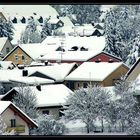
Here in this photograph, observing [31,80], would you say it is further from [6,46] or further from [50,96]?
[6,46]

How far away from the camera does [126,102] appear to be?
190 inches

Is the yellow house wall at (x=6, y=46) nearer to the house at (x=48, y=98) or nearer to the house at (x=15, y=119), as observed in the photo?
the house at (x=48, y=98)

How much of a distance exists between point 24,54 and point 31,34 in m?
2.48

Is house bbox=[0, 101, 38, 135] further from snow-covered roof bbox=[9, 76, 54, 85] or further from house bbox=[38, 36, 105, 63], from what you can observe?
house bbox=[38, 36, 105, 63]

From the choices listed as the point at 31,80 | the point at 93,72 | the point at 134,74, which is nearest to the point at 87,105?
the point at 134,74

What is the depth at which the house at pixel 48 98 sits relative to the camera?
5.08 m

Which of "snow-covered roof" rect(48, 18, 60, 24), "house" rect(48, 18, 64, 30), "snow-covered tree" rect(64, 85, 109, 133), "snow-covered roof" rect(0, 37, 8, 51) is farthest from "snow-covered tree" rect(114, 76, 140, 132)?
"snow-covered roof" rect(48, 18, 60, 24)

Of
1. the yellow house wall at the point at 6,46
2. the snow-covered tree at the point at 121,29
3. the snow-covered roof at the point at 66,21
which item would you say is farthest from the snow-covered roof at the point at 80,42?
the snow-covered roof at the point at 66,21

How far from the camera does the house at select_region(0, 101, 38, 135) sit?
11.2ft

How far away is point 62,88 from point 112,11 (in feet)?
25.2

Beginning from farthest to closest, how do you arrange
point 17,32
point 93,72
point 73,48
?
point 17,32 < point 73,48 < point 93,72

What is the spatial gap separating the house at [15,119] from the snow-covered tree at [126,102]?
2.37 feet

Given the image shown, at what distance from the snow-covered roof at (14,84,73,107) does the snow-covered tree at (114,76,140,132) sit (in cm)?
59

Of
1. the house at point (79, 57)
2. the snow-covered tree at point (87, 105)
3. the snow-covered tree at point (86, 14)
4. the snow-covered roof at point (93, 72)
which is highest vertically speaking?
the snow-covered tree at point (86, 14)
